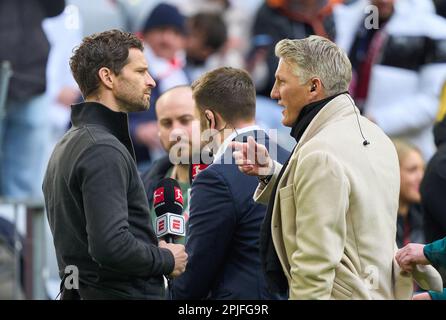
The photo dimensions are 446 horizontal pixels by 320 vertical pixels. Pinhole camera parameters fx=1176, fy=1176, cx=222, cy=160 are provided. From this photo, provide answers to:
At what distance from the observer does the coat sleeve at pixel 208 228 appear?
18.7ft

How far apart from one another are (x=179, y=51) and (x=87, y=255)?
17.5 ft

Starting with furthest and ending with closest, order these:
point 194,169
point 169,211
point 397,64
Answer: point 397,64, point 194,169, point 169,211

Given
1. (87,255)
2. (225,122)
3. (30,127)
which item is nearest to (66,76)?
(30,127)

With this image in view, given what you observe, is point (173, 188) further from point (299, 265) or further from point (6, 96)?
point (6, 96)

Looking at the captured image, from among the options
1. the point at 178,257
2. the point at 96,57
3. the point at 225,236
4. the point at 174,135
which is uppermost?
the point at 96,57

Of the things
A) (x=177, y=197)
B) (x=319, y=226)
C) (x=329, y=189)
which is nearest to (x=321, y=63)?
(x=329, y=189)

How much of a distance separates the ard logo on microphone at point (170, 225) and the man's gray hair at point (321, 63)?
0.86m

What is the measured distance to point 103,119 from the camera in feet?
17.3

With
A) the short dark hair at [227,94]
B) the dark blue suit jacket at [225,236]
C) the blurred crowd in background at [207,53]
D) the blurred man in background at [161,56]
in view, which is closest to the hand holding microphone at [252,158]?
the dark blue suit jacket at [225,236]

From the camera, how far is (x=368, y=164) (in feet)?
16.4

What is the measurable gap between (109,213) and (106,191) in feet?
0.31

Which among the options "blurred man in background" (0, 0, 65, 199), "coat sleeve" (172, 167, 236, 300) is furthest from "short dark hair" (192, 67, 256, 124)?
"blurred man in background" (0, 0, 65, 199)

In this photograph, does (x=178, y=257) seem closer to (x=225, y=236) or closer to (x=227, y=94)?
(x=225, y=236)

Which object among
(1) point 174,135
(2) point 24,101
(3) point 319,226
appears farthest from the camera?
(2) point 24,101
